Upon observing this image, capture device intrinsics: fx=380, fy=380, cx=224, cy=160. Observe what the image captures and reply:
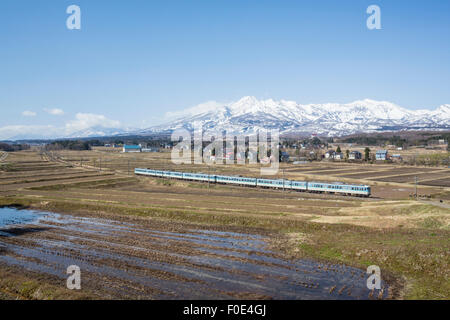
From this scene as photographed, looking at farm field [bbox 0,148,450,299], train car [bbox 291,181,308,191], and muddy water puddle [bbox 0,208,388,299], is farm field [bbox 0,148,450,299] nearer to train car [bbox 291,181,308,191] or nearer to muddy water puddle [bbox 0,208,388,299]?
muddy water puddle [bbox 0,208,388,299]

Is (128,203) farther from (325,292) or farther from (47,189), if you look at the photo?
(325,292)

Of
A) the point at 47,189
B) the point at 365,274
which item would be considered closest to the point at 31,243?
the point at 365,274

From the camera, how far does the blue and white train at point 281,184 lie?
47.2m

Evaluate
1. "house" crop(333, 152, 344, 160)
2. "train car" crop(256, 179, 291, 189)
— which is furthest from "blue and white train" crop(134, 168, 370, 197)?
"house" crop(333, 152, 344, 160)

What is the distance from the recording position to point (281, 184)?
5531 centimetres

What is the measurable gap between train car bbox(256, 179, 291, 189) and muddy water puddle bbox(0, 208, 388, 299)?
26796mm

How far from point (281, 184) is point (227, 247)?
31771 mm

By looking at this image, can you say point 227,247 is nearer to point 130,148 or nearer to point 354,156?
point 354,156

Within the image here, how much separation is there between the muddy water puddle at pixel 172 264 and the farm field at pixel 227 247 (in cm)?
6

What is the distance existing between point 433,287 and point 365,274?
3231 mm

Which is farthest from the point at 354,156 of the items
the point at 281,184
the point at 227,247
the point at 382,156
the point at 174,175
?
the point at 227,247

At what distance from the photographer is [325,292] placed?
1709cm

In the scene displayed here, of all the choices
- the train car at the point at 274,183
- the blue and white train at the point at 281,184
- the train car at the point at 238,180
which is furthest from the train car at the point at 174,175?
the train car at the point at 274,183
